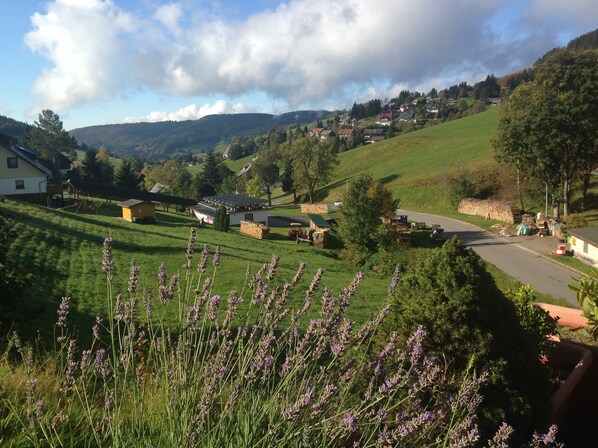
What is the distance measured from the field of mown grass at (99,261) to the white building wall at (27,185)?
1568 cm

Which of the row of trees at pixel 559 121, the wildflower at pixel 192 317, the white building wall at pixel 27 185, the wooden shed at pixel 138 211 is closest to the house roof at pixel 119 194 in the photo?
the white building wall at pixel 27 185

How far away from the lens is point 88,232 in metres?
23.0

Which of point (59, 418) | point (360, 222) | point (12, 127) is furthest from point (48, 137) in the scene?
point (12, 127)

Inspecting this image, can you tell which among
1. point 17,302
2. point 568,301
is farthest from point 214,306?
point 568,301

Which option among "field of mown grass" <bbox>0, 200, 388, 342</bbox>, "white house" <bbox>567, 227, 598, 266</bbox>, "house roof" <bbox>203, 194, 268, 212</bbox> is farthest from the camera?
"house roof" <bbox>203, 194, 268, 212</bbox>

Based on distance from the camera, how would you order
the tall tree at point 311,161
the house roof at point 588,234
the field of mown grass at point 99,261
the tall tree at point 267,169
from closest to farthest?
Result: the field of mown grass at point 99,261
the house roof at point 588,234
the tall tree at point 311,161
the tall tree at point 267,169

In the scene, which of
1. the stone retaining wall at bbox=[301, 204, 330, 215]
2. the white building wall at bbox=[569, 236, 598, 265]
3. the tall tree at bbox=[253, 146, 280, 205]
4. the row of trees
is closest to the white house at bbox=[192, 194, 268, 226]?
the stone retaining wall at bbox=[301, 204, 330, 215]

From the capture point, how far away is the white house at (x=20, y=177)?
40.2m

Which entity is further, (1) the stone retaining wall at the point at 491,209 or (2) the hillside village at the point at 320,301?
(1) the stone retaining wall at the point at 491,209

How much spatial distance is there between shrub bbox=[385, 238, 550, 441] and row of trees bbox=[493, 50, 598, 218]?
34.2 m

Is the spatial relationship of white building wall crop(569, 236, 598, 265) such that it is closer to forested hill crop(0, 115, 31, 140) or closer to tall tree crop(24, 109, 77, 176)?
tall tree crop(24, 109, 77, 176)

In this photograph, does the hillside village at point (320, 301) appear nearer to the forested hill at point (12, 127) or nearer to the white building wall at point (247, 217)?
the white building wall at point (247, 217)

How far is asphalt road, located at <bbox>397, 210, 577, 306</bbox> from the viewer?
69.3 ft

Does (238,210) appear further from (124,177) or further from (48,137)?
(48,137)
